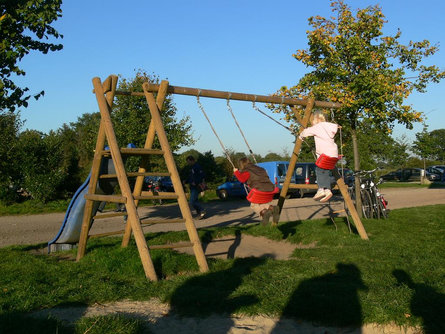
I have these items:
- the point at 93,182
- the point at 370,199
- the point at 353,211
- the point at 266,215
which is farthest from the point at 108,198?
the point at 370,199

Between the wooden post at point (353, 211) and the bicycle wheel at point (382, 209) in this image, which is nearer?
the wooden post at point (353, 211)

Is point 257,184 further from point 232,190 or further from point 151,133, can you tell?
point 232,190

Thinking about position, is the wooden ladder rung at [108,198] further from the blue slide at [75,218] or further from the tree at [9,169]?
the tree at [9,169]

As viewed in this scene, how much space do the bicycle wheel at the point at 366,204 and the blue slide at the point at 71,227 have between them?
6541mm

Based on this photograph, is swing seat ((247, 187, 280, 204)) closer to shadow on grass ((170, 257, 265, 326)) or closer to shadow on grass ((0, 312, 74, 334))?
shadow on grass ((170, 257, 265, 326))

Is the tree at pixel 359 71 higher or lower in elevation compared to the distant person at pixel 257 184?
higher

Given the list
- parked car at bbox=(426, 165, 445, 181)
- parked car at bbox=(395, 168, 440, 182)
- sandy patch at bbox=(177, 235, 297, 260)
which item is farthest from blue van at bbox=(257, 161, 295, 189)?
parked car at bbox=(395, 168, 440, 182)

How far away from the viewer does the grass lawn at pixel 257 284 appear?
4121 mm

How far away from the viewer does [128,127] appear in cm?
2245

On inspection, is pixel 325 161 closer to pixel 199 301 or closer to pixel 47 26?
pixel 199 301

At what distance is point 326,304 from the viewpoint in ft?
14.3

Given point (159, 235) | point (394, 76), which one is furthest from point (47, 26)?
point (394, 76)

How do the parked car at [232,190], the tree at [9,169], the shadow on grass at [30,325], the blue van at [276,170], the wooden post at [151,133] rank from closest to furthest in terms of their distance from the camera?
the shadow on grass at [30,325]
the wooden post at [151,133]
the tree at [9,169]
the blue van at [276,170]
the parked car at [232,190]

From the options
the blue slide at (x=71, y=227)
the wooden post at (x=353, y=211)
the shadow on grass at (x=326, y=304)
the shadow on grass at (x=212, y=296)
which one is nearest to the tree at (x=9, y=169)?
the blue slide at (x=71, y=227)
